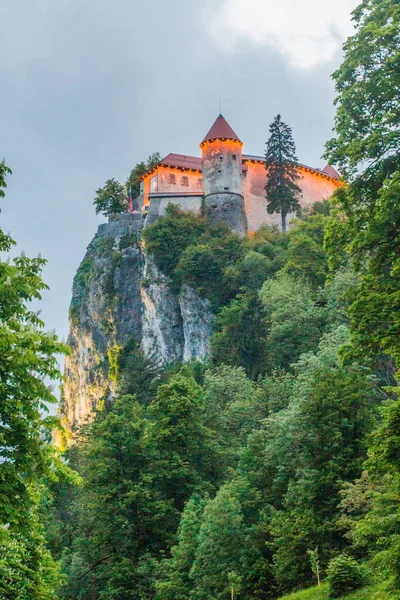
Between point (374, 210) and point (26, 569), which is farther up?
point (374, 210)

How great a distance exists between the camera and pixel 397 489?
1487cm

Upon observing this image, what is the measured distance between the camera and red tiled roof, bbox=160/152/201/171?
7856 centimetres

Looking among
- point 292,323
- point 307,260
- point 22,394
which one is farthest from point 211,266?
point 22,394

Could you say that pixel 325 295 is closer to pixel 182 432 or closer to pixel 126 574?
pixel 182 432

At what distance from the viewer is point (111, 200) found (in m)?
85.5

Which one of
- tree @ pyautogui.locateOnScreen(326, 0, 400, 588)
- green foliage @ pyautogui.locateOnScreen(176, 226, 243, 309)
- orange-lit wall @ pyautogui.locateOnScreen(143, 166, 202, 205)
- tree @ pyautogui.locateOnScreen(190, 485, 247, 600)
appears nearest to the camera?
tree @ pyautogui.locateOnScreen(326, 0, 400, 588)

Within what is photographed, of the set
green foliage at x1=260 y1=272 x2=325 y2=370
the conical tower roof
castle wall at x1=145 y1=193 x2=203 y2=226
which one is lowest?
green foliage at x1=260 y1=272 x2=325 y2=370

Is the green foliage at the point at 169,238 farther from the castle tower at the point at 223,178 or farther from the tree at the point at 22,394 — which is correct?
the tree at the point at 22,394

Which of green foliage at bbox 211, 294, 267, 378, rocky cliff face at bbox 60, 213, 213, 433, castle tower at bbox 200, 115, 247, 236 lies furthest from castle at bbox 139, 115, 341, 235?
green foliage at bbox 211, 294, 267, 378

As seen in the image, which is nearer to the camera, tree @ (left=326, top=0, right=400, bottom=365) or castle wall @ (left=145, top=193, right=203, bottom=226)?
tree @ (left=326, top=0, right=400, bottom=365)

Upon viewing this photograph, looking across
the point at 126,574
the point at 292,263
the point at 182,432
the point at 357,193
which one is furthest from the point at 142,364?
the point at 357,193

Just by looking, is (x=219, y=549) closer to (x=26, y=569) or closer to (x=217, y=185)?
(x=26, y=569)

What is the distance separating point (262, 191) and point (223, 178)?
660 cm

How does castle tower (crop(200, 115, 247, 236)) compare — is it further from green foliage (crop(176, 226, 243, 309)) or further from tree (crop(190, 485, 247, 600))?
tree (crop(190, 485, 247, 600))
